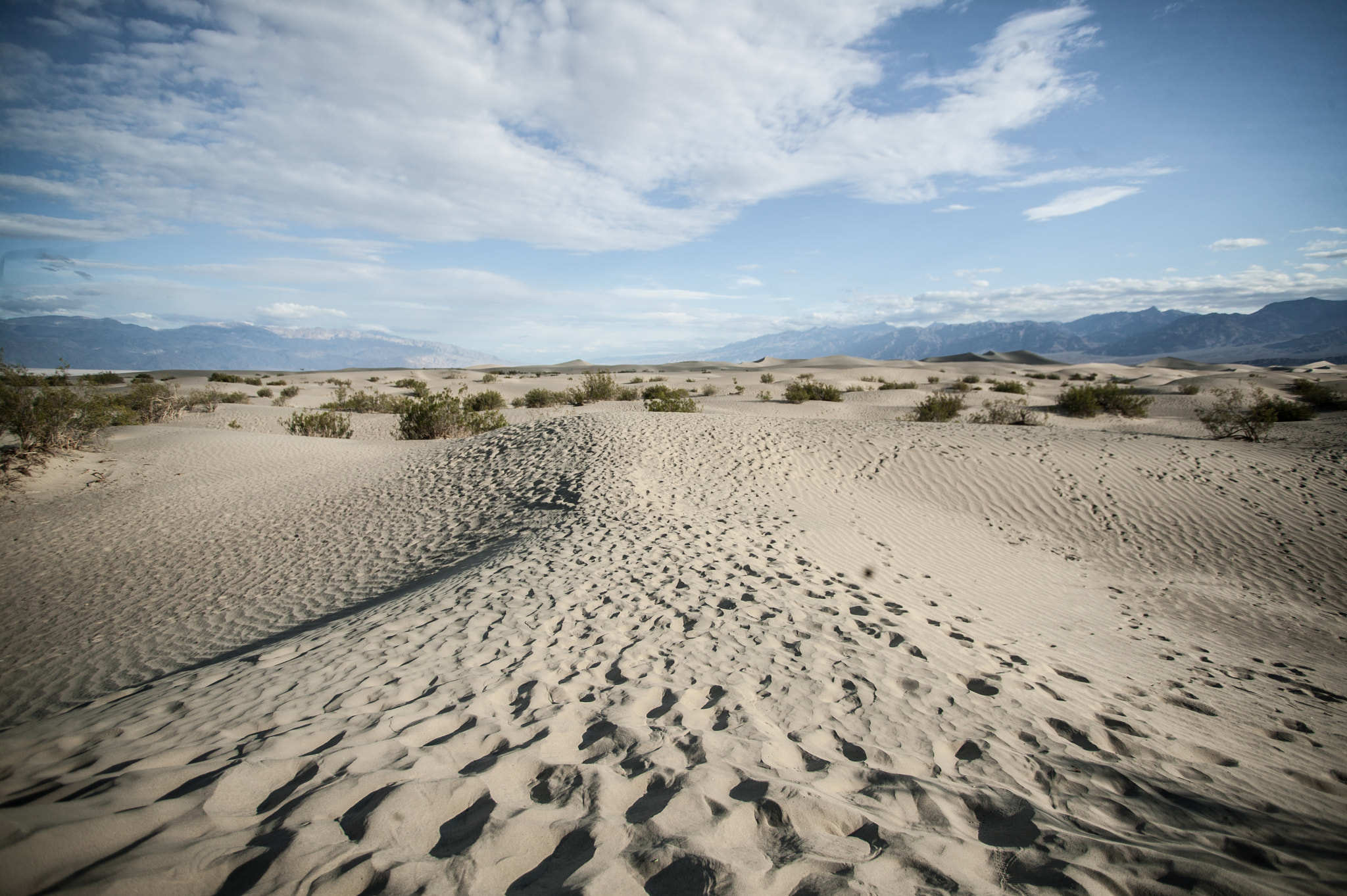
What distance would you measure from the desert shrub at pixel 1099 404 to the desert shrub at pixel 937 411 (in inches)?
175

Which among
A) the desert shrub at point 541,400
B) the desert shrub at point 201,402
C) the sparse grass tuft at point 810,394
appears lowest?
the sparse grass tuft at point 810,394

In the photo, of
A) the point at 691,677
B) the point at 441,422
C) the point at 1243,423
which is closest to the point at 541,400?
the point at 441,422

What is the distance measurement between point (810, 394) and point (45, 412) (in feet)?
75.2

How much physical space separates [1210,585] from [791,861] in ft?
25.3

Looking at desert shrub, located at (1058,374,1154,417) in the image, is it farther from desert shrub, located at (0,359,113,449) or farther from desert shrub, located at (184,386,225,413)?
desert shrub, located at (184,386,225,413)

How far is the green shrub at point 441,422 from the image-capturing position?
15.1m

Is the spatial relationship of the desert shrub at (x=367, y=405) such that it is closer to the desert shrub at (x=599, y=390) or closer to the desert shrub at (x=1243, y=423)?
the desert shrub at (x=599, y=390)

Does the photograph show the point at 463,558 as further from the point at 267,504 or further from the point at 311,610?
the point at 267,504

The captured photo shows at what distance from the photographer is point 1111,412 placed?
19.0 m

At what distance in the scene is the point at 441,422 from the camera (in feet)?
49.5

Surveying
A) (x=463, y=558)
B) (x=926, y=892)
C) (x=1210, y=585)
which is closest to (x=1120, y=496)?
(x=1210, y=585)

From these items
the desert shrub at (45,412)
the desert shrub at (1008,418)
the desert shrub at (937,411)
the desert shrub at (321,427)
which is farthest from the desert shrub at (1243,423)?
the desert shrub at (45,412)

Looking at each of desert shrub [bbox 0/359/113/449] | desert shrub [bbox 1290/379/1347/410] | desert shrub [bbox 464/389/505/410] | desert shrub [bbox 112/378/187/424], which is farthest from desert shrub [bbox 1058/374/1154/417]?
desert shrub [bbox 112/378/187/424]

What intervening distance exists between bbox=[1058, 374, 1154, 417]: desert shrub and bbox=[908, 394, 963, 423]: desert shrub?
14.6ft
